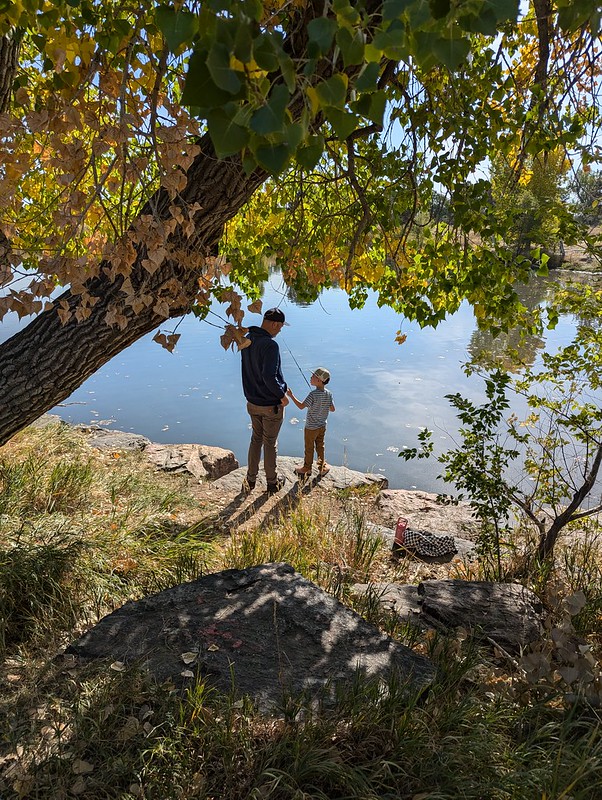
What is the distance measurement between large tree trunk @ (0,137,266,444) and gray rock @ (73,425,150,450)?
18.8ft

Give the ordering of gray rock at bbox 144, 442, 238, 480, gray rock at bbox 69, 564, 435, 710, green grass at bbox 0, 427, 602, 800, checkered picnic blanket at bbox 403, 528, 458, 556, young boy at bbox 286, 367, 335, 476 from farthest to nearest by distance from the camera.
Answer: gray rock at bbox 144, 442, 238, 480 < young boy at bbox 286, 367, 335, 476 < checkered picnic blanket at bbox 403, 528, 458, 556 < gray rock at bbox 69, 564, 435, 710 < green grass at bbox 0, 427, 602, 800

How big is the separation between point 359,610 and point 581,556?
260cm

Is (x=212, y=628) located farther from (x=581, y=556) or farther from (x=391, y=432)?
(x=391, y=432)

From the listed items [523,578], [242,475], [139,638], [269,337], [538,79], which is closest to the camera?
[139,638]

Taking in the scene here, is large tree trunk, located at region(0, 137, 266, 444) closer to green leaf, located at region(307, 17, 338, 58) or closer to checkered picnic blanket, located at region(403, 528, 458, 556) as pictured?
green leaf, located at region(307, 17, 338, 58)

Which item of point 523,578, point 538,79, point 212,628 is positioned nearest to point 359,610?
point 212,628

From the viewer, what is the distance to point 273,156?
0.92 meters

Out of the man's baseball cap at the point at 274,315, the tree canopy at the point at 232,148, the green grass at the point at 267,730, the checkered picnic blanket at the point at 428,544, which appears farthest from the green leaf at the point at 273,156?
the checkered picnic blanket at the point at 428,544

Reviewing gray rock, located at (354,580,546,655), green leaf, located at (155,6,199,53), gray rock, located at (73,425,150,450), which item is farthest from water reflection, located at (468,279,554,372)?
gray rock, located at (73,425,150,450)

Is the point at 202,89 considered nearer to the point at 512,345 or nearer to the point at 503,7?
the point at 503,7

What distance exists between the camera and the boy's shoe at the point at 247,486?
735 centimetres

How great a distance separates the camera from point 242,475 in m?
7.96

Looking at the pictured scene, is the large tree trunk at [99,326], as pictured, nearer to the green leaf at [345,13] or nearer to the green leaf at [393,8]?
the green leaf at [345,13]

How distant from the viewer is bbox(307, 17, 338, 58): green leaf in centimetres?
88
